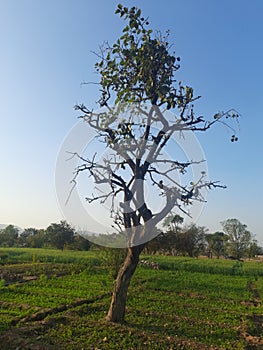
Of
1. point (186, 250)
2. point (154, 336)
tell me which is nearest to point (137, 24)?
point (154, 336)

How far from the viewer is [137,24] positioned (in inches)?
336

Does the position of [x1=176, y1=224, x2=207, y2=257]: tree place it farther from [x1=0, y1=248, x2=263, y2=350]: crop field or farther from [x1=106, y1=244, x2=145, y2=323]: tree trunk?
[x1=106, y1=244, x2=145, y2=323]: tree trunk

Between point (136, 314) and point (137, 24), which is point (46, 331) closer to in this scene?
point (136, 314)

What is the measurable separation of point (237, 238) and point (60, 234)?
1334 inches

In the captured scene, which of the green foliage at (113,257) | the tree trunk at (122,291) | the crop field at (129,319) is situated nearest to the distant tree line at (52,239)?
the green foliage at (113,257)

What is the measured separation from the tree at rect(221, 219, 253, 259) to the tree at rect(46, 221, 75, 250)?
30130 mm

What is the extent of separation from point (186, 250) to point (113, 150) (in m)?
45.3

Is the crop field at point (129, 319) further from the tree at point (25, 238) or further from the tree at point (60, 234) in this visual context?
the tree at point (25, 238)

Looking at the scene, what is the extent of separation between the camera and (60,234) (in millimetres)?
58562

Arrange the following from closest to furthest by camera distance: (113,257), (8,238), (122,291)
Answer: (122,291) < (113,257) < (8,238)

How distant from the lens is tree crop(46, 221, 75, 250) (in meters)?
57.7

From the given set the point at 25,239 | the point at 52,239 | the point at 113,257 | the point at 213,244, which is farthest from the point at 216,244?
the point at 113,257

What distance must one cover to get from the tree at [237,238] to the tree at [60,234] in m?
30.1

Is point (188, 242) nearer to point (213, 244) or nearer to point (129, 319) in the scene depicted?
point (213, 244)
